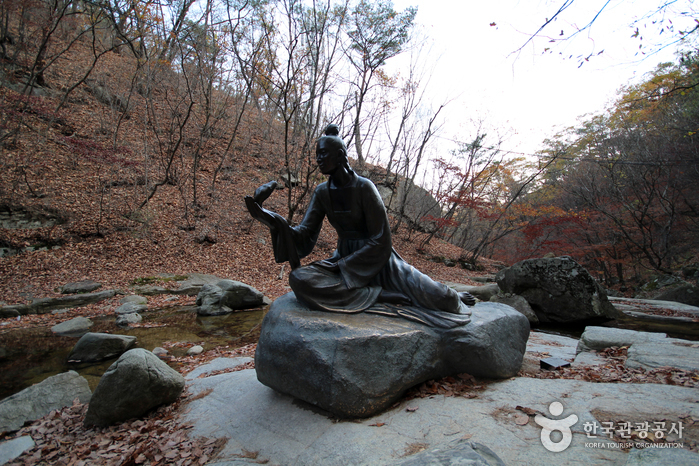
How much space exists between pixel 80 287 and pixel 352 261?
8.23m

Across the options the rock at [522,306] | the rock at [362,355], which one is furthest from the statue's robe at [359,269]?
the rock at [522,306]

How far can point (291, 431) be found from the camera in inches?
110

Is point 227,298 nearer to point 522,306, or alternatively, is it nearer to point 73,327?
point 73,327

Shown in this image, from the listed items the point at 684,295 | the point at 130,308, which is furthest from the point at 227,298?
the point at 684,295

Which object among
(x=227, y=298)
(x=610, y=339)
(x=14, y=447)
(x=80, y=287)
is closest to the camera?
(x=14, y=447)

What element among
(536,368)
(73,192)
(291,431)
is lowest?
(291,431)

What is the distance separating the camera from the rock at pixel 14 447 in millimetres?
2936

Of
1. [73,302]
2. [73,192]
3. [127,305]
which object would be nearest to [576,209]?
[127,305]

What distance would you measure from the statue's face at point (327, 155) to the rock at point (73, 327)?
6.00m

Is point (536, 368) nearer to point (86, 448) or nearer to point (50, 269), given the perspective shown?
point (86, 448)

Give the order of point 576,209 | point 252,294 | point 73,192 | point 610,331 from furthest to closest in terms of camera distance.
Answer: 1. point 576,209
2. point 73,192
3. point 252,294
4. point 610,331

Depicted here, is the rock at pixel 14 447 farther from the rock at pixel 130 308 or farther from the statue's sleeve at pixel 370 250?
the rock at pixel 130 308

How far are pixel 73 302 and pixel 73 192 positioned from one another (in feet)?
19.1

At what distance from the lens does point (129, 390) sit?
130 inches
